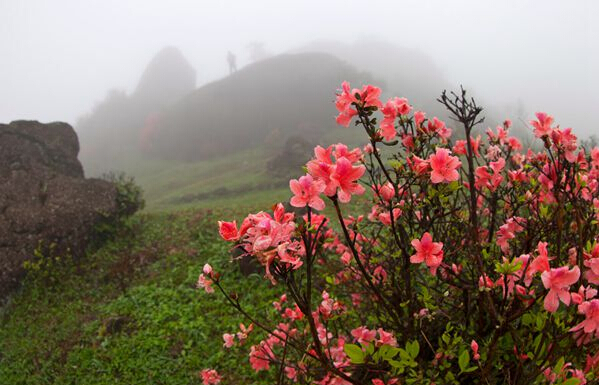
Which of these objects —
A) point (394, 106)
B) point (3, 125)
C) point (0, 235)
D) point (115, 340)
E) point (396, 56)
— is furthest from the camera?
point (396, 56)

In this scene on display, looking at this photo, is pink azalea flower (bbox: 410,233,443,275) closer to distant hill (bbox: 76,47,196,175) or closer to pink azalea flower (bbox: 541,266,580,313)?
pink azalea flower (bbox: 541,266,580,313)

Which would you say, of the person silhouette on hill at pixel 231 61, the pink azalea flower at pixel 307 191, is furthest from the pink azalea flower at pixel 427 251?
the person silhouette on hill at pixel 231 61

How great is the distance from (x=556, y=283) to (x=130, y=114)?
184 feet

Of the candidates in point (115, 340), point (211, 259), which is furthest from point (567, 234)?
point (211, 259)

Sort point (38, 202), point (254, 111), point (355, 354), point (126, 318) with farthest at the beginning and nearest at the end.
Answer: point (254, 111) → point (38, 202) → point (126, 318) → point (355, 354)

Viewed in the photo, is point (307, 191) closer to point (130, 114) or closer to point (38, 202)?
point (38, 202)

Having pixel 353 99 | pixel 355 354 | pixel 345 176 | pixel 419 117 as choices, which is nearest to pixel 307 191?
pixel 345 176

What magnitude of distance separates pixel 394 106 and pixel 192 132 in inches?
1474

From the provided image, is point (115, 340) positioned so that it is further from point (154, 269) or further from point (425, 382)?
point (425, 382)

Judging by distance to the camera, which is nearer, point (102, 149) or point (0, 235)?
point (0, 235)

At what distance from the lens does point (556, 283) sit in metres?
1.18

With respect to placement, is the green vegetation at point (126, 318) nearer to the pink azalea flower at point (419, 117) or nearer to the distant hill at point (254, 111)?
the pink azalea flower at point (419, 117)

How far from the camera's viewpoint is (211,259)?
7559 mm

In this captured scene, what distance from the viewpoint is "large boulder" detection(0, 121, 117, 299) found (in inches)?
279
